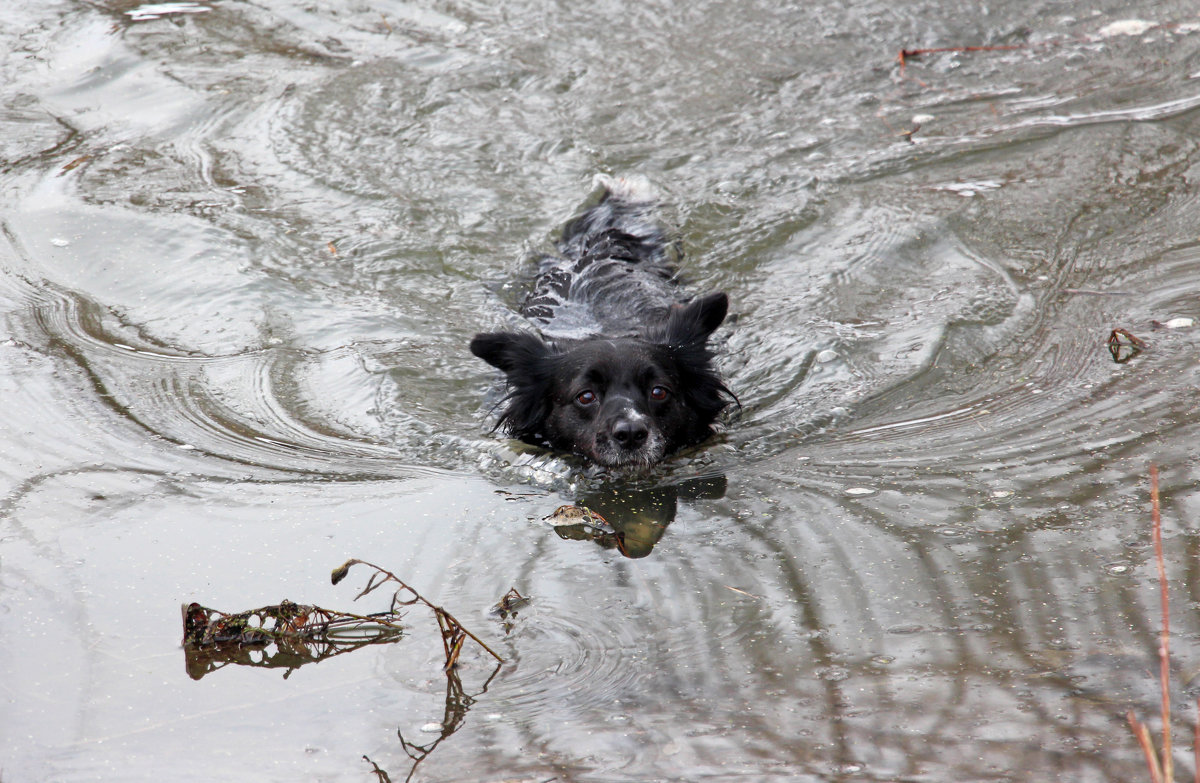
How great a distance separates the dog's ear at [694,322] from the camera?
19.7 feet

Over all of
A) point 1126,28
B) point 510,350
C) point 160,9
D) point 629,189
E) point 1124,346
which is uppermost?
point 1126,28

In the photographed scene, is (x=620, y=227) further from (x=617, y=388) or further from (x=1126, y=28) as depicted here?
(x=1126, y=28)

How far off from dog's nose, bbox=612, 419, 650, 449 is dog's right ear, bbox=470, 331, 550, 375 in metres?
0.97

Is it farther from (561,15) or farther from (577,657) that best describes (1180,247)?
(561,15)

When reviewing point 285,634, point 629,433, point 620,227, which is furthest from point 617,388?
point 620,227

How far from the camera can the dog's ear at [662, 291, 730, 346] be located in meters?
6.02

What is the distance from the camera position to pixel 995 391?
5.57 meters

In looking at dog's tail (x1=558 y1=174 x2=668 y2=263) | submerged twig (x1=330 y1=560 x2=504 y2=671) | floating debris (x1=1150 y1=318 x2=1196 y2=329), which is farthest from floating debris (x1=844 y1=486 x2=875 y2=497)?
dog's tail (x1=558 y1=174 x2=668 y2=263)

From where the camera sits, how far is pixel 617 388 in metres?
5.64

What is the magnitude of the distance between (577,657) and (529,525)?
3.80ft

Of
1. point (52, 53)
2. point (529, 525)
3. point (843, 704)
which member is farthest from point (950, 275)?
point (52, 53)

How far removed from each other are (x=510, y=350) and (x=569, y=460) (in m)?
0.79

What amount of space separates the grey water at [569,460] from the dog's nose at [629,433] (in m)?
0.21

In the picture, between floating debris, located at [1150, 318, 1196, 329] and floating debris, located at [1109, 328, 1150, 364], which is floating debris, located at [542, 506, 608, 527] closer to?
floating debris, located at [1109, 328, 1150, 364]
